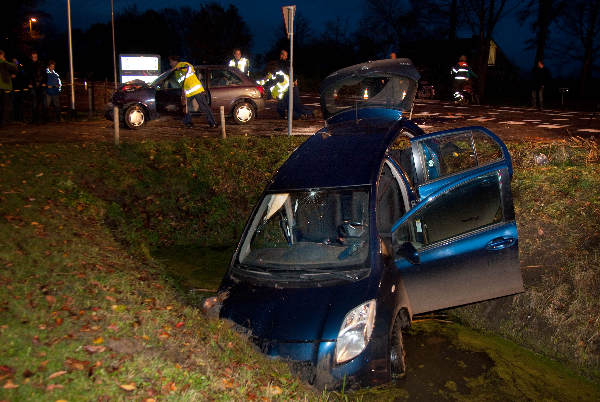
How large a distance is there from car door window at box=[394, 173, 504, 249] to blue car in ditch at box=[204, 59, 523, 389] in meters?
0.01

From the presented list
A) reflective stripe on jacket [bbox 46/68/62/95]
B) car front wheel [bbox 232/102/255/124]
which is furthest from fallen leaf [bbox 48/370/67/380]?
reflective stripe on jacket [bbox 46/68/62/95]

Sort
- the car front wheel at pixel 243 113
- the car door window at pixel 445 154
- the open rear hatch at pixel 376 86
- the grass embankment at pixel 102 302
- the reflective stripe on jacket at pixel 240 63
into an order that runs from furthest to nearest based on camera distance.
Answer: the reflective stripe on jacket at pixel 240 63, the car front wheel at pixel 243 113, the open rear hatch at pixel 376 86, the car door window at pixel 445 154, the grass embankment at pixel 102 302

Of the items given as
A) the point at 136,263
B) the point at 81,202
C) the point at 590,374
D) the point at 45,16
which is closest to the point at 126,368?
the point at 136,263

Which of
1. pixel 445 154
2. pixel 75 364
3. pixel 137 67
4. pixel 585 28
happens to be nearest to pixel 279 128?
pixel 445 154

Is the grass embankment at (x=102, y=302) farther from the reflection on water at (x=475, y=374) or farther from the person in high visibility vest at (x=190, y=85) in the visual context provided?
the person in high visibility vest at (x=190, y=85)

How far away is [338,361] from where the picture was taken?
4227mm

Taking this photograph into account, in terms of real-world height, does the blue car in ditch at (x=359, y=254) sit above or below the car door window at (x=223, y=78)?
below

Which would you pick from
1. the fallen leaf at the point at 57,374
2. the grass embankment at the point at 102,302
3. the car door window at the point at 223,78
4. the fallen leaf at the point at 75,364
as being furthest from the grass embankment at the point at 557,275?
the car door window at the point at 223,78

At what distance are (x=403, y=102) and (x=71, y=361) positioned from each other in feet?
18.9

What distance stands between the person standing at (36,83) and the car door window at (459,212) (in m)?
14.3

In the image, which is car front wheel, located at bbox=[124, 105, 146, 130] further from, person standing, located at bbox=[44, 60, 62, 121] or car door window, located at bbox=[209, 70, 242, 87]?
person standing, located at bbox=[44, 60, 62, 121]

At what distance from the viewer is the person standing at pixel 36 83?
1623 centimetres

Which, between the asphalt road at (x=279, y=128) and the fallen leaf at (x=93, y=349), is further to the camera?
the asphalt road at (x=279, y=128)

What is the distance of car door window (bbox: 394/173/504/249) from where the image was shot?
17.3 feet
